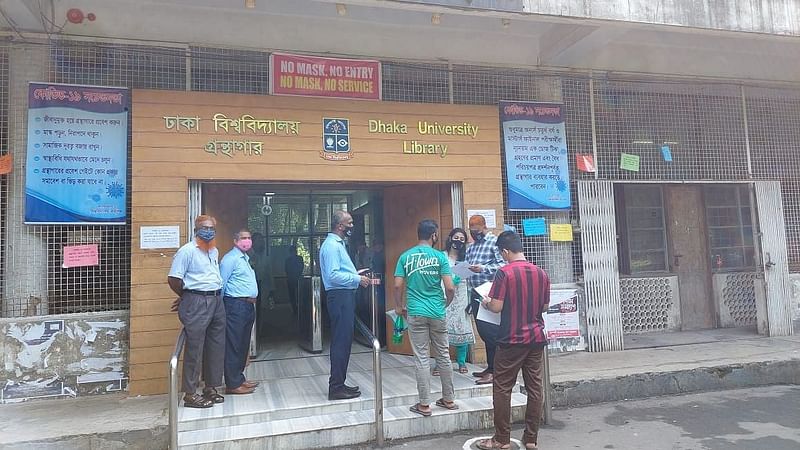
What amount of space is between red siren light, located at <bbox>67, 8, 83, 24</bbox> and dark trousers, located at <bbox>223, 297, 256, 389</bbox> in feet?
11.1

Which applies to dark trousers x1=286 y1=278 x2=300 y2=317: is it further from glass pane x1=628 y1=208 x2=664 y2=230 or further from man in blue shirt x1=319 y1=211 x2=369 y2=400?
glass pane x1=628 y1=208 x2=664 y2=230

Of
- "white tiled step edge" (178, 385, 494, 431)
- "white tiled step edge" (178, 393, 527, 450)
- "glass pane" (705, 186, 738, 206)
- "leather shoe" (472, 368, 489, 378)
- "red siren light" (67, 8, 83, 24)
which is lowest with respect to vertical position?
"white tiled step edge" (178, 393, 527, 450)

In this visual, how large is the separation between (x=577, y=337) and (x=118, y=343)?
17.8 ft

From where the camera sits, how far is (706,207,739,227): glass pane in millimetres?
8328

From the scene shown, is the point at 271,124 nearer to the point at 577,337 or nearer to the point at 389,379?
the point at 389,379

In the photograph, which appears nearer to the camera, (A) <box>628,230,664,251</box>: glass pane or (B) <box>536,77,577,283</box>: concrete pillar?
(B) <box>536,77,577,283</box>: concrete pillar

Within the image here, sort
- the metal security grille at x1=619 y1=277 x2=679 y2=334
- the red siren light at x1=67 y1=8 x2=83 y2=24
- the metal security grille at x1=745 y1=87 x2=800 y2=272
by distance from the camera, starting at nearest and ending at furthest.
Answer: the red siren light at x1=67 y1=8 x2=83 y2=24
the metal security grille at x1=745 y1=87 x2=800 y2=272
the metal security grille at x1=619 y1=277 x2=679 y2=334

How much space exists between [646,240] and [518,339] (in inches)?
209

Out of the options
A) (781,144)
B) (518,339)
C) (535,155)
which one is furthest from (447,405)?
(781,144)

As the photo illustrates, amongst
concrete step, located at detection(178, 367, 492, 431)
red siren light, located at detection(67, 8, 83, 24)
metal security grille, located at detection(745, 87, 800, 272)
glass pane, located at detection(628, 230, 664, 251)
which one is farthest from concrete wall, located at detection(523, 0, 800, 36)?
red siren light, located at detection(67, 8, 83, 24)

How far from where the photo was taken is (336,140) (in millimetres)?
5734

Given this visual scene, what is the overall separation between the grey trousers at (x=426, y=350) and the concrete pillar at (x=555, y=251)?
2.72 metres

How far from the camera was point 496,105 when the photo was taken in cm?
649

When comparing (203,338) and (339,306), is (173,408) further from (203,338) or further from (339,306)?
(339,306)
